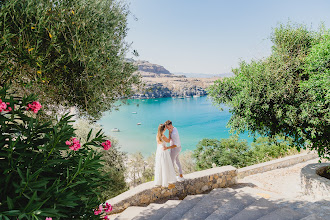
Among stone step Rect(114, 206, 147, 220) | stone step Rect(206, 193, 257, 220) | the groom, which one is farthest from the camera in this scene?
A: the groom

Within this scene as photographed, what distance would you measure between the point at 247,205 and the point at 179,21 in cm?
2044

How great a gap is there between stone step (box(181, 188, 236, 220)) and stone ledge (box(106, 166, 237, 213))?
856 millimetres

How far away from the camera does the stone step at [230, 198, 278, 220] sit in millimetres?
4172

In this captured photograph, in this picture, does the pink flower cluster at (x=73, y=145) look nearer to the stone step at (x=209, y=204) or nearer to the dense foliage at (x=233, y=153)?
the stone step at (x=209, y=204)

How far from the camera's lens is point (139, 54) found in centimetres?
511

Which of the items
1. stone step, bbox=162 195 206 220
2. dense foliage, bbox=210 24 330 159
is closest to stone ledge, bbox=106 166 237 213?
stone step, bbox=162 195 206 220

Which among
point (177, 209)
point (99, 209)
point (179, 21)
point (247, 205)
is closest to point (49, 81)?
point (99, 209)

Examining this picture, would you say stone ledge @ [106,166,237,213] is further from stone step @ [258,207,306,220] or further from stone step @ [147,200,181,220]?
stone step @ [258,207,306,220]

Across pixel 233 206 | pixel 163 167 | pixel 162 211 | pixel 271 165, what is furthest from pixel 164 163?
pixel 271 165

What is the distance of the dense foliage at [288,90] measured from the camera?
565 centimetres

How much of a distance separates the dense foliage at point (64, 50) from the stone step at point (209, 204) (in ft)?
11.0

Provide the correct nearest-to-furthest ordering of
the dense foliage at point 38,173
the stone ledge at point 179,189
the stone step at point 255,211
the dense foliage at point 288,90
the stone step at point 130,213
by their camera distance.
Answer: the dense foliage at point 38,173 → the stone step at point 255,211 → the stone step at point 130,213 → the dense foliage at point 288,90 → the stone ledge at point 179,189

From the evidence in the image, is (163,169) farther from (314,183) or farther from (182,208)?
(314,183)

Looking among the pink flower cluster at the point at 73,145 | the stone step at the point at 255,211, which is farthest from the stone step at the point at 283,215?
the pink flower cluster at the point at 73,145
